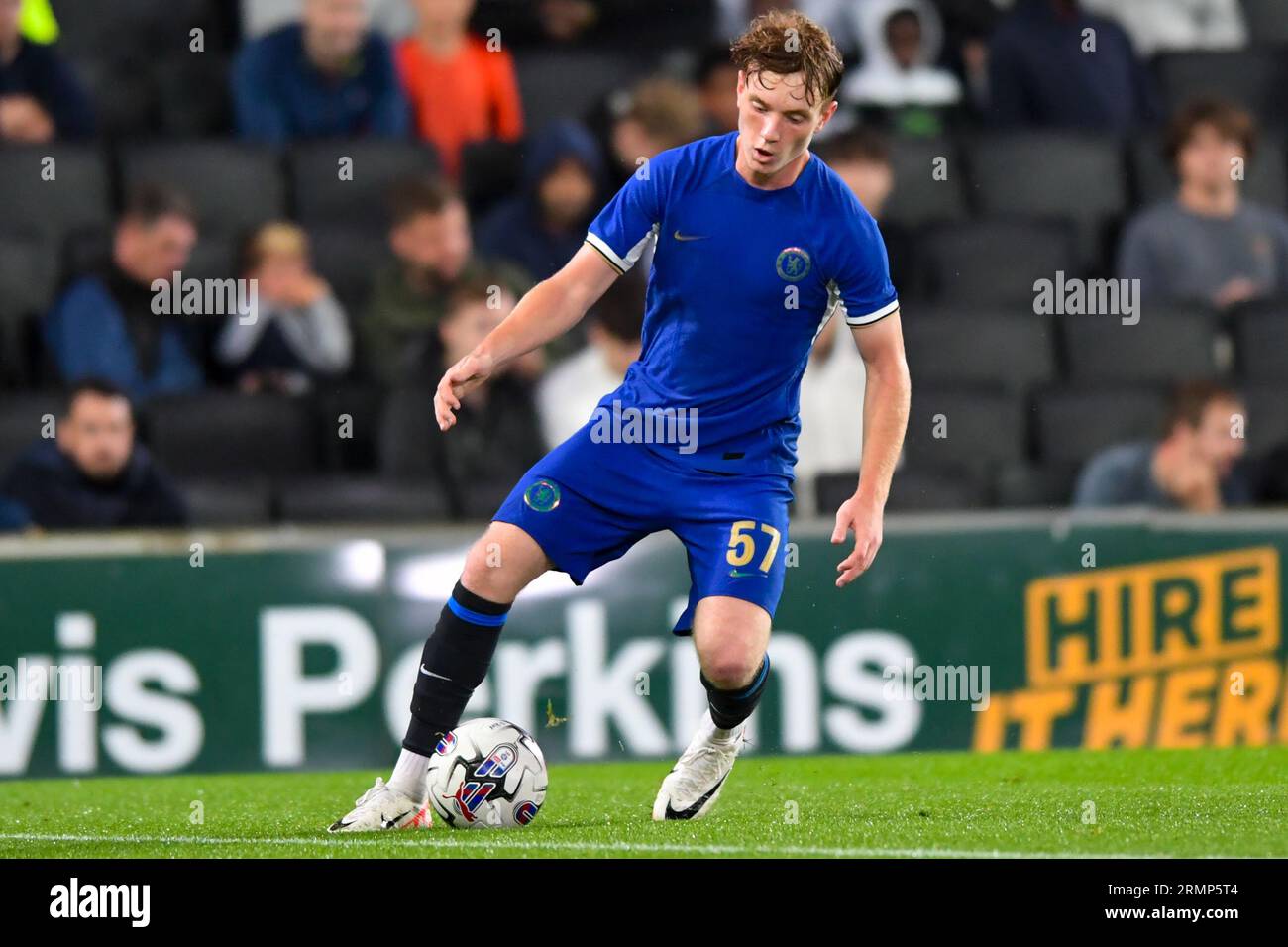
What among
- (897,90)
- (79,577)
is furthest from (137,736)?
(897,90)

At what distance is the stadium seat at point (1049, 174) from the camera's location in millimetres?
11227

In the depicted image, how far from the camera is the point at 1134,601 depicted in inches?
352

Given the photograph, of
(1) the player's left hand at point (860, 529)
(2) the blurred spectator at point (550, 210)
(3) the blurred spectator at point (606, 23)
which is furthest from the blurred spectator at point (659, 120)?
(1) the player's left hand at point (860, 529)

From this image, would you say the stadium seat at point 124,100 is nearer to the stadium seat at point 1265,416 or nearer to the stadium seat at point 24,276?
the stadium seat at point 24,276

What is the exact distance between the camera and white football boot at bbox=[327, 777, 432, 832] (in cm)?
600

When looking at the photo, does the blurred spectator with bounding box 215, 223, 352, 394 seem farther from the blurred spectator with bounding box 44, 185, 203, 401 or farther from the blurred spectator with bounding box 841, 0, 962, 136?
the blurred spectator with bounding box 841, 0, 962, 136

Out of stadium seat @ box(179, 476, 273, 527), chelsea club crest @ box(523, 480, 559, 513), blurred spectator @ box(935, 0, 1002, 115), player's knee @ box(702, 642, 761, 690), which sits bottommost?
player's knee @ box(702, 642, 761, 690)

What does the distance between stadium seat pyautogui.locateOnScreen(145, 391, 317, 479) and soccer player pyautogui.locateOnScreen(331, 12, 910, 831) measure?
349 cm

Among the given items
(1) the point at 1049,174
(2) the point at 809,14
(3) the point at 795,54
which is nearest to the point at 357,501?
(2) the point at 809,14

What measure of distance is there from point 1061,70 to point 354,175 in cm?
355

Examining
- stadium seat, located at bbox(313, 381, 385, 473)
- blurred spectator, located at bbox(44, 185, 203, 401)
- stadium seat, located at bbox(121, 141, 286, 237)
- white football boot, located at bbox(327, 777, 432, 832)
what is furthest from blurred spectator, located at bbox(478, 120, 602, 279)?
white football boot, located at bbox(327, 777, 432, 832)

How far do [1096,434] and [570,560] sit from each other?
4.42 m

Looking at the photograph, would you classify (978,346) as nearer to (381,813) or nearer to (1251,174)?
(1251,174)

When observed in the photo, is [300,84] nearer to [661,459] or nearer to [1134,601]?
[1134,601]
